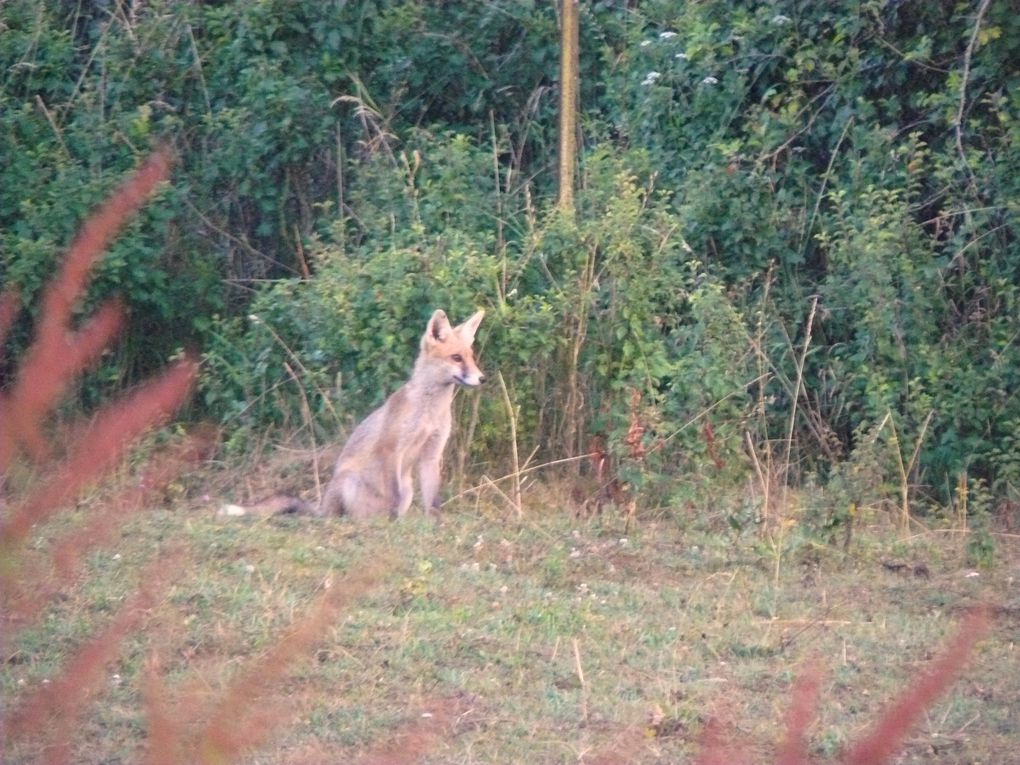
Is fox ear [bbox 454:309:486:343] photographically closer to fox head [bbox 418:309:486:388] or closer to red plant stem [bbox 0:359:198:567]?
fox head [bbox 418:309:486:388]

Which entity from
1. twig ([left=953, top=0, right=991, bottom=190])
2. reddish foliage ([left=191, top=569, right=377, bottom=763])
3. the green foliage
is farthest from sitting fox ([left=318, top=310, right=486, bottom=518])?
reddish foliage ([left=191, top=569, right=377, bottom=763])

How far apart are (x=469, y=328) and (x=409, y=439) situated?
2.38 feet

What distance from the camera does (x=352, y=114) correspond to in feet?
37.3

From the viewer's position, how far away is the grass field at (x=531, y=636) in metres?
4.54

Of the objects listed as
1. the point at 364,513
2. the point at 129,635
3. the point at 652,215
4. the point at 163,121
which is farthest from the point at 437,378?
the point at 163,121

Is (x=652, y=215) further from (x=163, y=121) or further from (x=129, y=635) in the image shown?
(x=129, y=635)

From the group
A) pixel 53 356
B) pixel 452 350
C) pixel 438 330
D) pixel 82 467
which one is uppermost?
pixel 53 356

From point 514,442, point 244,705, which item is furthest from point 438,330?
point 244,705

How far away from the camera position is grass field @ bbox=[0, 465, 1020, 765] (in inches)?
179

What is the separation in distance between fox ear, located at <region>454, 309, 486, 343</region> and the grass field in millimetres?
1327

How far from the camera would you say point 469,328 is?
827 centimetres

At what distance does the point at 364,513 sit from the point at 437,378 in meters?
0.89

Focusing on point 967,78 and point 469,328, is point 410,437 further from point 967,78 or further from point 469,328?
point 967,78

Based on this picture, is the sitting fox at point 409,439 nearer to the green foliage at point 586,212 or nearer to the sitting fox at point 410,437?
the sitting fox at point 410,437
